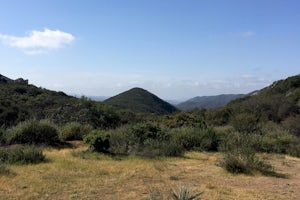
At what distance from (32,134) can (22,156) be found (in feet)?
12.5

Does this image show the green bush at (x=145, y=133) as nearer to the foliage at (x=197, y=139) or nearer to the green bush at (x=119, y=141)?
the green bush at (x=119, y=141)

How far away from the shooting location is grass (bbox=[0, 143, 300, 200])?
8305 millimetres

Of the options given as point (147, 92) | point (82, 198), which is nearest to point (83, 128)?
point (82, 198)

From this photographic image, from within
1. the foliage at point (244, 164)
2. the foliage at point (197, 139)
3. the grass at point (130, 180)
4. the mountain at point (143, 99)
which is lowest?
the grass at point (130, 180)

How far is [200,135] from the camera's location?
1656 centimetres

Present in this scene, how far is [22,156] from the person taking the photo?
11766mm

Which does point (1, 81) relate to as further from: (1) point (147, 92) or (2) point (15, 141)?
(1) point (147, 92)

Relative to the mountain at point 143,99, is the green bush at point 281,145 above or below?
below

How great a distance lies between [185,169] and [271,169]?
2.53 meters

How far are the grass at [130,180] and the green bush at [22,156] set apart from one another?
1.23 feet

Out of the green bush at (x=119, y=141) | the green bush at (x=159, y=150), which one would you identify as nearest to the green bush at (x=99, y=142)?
the green bush at (x=119, y=141)

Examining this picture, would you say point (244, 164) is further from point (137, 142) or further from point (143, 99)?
point (143, 99)

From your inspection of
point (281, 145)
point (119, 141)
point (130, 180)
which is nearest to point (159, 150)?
point (119, 141)

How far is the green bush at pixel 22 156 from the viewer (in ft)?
38.0
